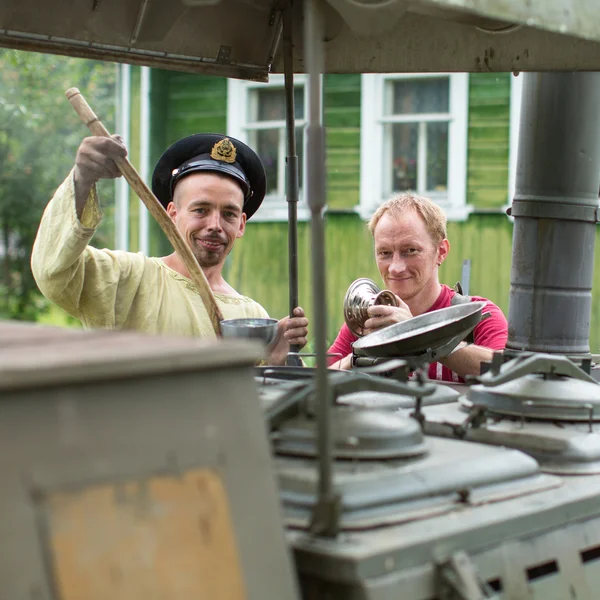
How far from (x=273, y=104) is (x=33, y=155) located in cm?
440

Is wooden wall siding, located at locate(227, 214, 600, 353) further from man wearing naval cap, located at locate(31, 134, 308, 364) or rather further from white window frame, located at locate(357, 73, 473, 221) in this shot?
man wearing naval cap, located at locate(31, 134, 308, 364)

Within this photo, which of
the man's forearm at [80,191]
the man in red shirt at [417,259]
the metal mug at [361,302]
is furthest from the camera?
the man in red shirt at [417,259]

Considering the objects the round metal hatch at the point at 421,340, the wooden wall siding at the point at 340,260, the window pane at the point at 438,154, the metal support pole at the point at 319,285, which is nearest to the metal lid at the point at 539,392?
the round metal hatch at the point at 421,340

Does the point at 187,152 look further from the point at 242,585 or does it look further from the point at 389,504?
the point at 242,585

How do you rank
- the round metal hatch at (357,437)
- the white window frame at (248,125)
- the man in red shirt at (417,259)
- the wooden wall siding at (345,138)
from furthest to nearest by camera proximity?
1. the white window frame at (248,125)
2. the wooden wall siding at (345,138)
3. the man in red shirt at (417,259)
4. the round metal hatch at (357,437)

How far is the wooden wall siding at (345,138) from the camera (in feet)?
39.4

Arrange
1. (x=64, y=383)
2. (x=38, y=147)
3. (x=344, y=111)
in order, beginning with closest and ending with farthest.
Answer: (x=64, y=383)
(x=344, y=111)
(x=38, y=147)

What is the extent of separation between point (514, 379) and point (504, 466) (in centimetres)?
46

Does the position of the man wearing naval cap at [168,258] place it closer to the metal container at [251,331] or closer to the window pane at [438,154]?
the metal container at [251,331]

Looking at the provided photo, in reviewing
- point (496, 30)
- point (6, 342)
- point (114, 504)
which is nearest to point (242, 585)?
point (114, 504)

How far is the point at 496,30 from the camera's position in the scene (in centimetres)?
315

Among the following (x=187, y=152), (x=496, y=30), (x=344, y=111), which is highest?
(x=344, y=111)

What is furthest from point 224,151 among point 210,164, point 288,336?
point 288,336

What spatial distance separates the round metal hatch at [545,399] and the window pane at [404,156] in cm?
937
